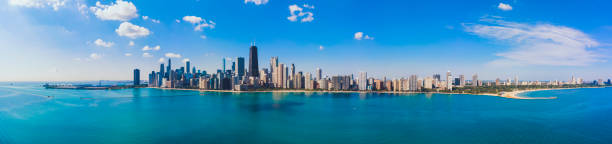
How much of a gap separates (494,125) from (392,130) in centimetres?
932

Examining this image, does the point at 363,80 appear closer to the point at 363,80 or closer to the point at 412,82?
the point at 363,80

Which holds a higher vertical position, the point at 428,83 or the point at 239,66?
the point at 239,66

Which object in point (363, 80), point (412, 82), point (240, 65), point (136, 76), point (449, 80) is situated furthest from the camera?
point (240, 65)

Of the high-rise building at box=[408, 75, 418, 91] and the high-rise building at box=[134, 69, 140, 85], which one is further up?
the high-rise building at box=[134, 69, 140, 85]

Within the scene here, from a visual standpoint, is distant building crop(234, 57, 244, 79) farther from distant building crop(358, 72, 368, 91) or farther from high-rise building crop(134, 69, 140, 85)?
distant building crop(358, 72, 368, 91)

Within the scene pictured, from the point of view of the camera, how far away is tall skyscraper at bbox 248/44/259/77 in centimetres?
10562

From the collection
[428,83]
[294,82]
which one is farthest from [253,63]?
[428,83]

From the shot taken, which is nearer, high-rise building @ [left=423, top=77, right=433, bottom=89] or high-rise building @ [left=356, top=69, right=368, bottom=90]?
high-rise building @ [left=356, top=69, right=368, bottom=90]

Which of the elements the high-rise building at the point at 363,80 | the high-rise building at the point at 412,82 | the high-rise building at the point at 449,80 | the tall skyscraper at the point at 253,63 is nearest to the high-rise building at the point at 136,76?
the tall skyscraper at the point at 253,63

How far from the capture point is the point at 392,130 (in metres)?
19.7

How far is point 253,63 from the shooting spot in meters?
107

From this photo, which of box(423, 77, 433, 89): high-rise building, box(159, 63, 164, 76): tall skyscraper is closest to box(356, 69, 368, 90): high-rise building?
box(423, 77, 433, 89): high-rise building

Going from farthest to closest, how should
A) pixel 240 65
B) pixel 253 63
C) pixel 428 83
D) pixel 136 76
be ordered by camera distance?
1. pixel 240 65
2. pixel 253 63
3. pixel 136 76
4. pixel 428 83

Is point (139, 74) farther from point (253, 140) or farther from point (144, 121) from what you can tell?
point (253, 140)
